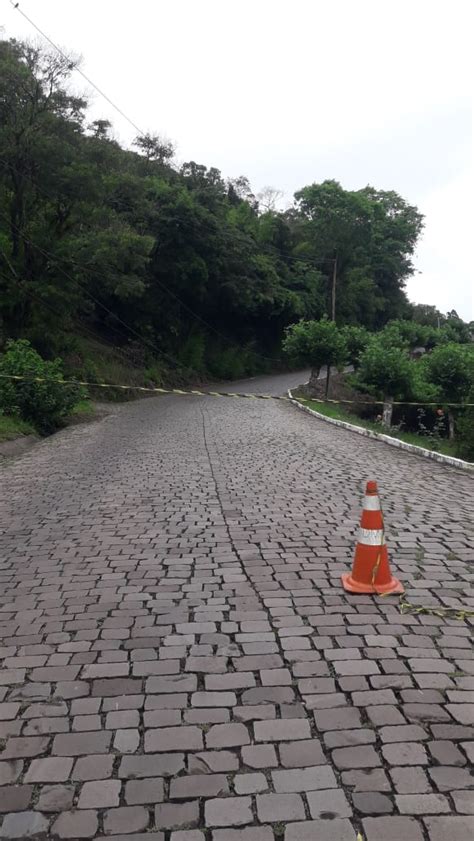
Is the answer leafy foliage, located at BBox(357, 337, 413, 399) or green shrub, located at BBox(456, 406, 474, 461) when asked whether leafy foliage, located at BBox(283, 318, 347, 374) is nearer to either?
leafy foliage, located at BBox(357, 337, 413, 399)

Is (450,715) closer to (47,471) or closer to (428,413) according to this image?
(47,471)

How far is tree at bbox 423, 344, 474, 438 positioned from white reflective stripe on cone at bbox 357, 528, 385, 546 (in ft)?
80.5

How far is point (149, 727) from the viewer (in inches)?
111

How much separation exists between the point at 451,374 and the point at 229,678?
1043 inches

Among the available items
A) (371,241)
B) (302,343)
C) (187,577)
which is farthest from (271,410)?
(371,241)

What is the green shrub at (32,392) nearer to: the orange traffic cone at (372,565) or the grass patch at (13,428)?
the grass patch at (13,428)

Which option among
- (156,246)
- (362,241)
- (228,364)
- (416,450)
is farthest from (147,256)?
(362,241)

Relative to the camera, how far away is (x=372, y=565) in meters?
4.43

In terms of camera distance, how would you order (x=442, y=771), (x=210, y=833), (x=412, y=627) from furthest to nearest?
1. (x=412, y=627)
2. (x=442, y=771)
3. (x=210, y=833)

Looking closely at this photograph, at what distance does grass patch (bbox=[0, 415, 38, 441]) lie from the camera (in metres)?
13.9

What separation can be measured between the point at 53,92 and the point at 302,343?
14.3 metres

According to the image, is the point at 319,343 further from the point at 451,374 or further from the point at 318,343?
the point at 451,374

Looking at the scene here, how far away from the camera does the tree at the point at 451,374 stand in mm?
27781

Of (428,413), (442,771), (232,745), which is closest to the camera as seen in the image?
(442,771)
